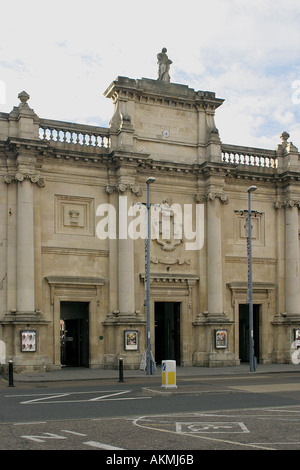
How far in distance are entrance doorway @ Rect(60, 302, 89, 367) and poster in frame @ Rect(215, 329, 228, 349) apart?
697 centimetres

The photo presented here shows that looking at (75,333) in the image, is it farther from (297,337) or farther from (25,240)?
(297,337)

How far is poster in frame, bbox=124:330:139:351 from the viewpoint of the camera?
31750 millimetres

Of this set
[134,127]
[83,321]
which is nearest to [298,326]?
[83,321]

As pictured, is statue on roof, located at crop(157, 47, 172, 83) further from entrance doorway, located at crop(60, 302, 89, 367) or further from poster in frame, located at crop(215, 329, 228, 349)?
poster in frame, located at crop(215, 329, 228, 349)

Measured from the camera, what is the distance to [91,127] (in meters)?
33.7

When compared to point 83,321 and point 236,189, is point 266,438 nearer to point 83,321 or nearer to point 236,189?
point 83,321

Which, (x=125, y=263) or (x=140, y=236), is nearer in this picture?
(x=125, y=263)

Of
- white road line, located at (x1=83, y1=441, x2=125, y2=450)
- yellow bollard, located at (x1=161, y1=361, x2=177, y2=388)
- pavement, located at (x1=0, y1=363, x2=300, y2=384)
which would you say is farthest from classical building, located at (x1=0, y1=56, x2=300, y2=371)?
white road line, located at (x1=83, y1=441, x2=125, y2=450)

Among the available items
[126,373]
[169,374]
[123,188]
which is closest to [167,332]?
[126,373]

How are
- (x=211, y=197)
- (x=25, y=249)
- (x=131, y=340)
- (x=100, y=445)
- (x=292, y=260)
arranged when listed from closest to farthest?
1. (x=100, y=445)
2. (x=25, y=249)
3. (x=131, y=340)
4. (x=211, y=197)
5. (x=292, y=260)

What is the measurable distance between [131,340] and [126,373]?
107 inches

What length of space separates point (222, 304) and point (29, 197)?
12164 millimetres

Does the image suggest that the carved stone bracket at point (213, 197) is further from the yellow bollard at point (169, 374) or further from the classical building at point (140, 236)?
the yellow bollard at point (169, 374)

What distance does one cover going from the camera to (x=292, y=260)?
3716 centimetres
